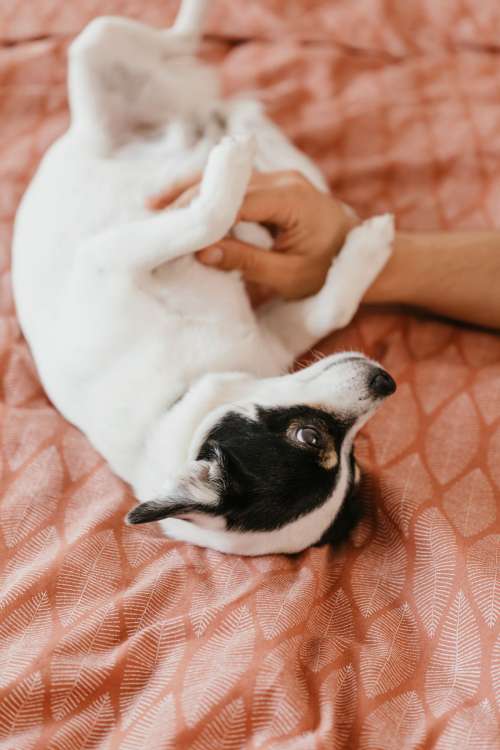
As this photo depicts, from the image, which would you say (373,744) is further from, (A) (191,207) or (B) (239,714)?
(A) (191,207)

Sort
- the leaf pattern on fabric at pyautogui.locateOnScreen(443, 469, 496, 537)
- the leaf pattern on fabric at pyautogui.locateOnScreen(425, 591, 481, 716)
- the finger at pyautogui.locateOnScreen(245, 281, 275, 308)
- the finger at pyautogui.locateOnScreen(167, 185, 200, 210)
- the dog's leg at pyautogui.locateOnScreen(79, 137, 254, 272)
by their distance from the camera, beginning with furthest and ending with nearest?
the finger at pyautogui.locateOnScreen(245, 281, 275, 308) < the finger at pyautogui.locateOnScreen(167, 185, 200, 210) < the dog's leg at pyautogui.locateOnScreen(79, 137, 254, 272) < the leaf pattern on fabric at pyautogui.locateOnScreen(443, 469, 496, 537) < the leaf pattern on fabric at pyautogui.locateOnScreen(425, 591, 481, 716)

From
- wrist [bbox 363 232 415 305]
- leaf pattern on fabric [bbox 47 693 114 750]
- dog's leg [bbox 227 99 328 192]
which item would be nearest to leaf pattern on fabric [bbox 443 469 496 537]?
wrist [bbox 363 232 415 305]

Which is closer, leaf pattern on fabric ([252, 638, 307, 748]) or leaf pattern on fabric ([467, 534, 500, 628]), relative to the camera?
leaf pattern on fabric ([252, 638, 307, 748])

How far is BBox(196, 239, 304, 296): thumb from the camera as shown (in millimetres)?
1801

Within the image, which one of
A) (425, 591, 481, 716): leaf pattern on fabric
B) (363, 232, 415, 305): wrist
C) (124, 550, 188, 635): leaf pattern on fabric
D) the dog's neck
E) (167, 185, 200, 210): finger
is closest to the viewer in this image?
(425, 591, 481, 716): leaf pattern on fabric

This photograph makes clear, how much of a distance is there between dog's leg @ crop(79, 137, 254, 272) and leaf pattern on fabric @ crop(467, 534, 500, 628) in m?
0.99

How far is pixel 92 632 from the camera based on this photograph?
4.39 feet

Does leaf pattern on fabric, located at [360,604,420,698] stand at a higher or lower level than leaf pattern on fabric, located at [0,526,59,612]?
lower

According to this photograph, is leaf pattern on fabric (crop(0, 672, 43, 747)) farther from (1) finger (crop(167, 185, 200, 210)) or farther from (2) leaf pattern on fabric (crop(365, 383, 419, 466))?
(1) finger (crop(167, 185, 200, 210))

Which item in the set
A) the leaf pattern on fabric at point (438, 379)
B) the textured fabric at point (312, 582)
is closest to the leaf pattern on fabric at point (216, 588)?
the textured fabric at point (312, 582)

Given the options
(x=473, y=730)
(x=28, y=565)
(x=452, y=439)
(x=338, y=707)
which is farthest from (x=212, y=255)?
(x=473, y=730)

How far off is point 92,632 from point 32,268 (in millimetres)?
1010

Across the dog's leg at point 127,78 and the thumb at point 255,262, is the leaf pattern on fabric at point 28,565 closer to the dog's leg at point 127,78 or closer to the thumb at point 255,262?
the thumb at point 255,262

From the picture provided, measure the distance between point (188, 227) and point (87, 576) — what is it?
0.89 m
